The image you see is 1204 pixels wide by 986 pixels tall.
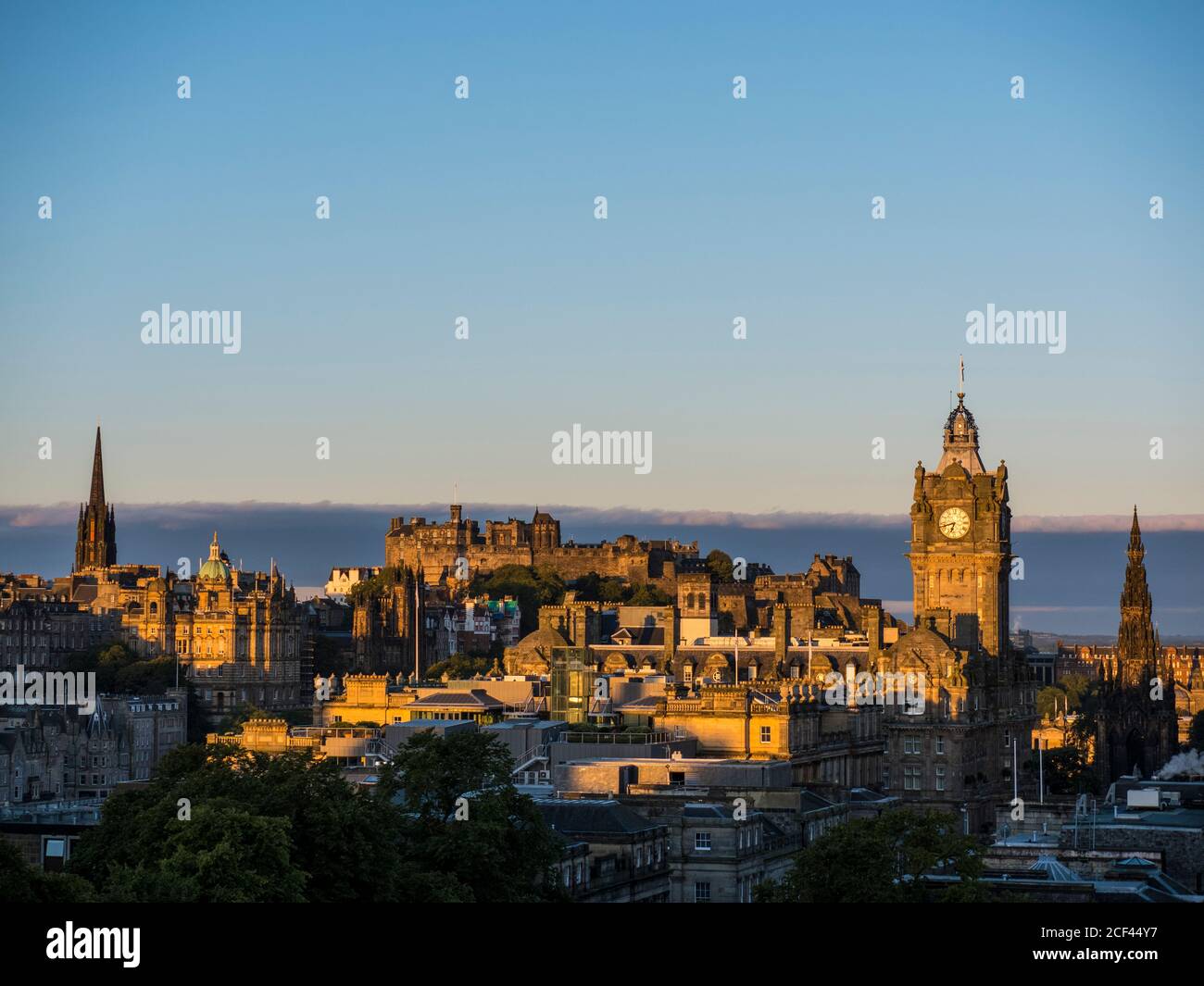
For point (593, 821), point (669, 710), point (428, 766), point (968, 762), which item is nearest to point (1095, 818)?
point (593, 821)

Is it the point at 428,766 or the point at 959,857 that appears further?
the point at 428,766

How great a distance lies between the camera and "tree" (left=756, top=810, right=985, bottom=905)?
5838cm

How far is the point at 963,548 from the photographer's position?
137750mm

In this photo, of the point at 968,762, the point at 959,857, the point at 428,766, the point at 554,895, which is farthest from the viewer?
the point at 968,762

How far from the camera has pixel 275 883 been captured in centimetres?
5588

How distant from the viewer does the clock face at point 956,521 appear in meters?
138

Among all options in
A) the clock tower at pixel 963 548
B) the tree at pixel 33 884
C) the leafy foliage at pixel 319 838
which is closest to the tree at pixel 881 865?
the leafy foliage at pixel 319 838

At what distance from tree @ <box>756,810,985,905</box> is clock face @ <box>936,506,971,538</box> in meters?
75.5

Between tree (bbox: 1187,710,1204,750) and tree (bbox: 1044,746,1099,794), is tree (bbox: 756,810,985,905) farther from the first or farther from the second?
tree (bbox: 1187,710,1204,750)

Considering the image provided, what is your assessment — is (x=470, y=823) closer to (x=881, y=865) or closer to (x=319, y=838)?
(x=319, y=838)

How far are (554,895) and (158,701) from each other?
112109 mm

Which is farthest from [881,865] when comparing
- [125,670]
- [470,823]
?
[125,670]
